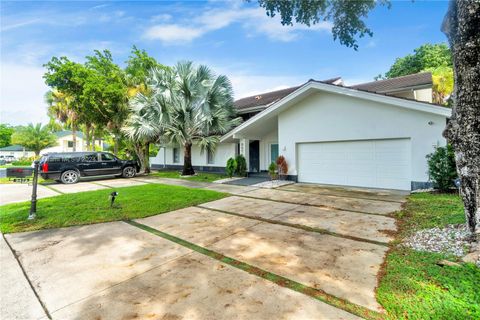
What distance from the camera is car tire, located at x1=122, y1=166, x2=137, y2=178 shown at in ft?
48.3

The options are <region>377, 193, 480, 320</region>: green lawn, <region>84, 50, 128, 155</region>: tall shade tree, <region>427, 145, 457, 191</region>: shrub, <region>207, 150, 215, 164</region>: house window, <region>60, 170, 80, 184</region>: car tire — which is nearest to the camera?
<region>377, 193, 480, 320</region>: green lawn

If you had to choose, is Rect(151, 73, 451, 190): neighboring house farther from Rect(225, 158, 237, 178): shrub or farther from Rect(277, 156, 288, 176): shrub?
Rect(225, 158, 237, 178): shrub

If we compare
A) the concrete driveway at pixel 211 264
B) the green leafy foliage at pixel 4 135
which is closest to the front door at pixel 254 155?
A: the concrete driveway at pixel 211 264

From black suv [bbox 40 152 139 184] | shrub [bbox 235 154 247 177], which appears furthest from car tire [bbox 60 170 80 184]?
shrub [bbox 235 154 247 177]

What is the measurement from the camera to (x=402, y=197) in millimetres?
7594

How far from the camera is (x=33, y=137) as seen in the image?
32.5m

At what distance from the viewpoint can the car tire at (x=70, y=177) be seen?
12258 millimetres

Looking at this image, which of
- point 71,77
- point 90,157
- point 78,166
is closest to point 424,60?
point 90,157

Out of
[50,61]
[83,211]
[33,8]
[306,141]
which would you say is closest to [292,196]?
[306,141]

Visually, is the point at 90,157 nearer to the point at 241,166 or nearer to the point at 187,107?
the point at 187,107

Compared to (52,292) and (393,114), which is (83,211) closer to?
(52,292)

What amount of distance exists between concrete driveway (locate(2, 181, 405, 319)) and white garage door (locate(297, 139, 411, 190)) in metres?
3.41

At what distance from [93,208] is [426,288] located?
764cm

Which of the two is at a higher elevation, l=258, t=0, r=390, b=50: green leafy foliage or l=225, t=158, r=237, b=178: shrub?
l=258, t=0, r=390, b=50: green leafy foliage
